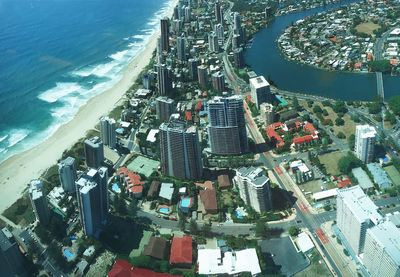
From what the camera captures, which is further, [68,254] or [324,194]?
[324,194]

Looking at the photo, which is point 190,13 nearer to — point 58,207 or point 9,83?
point 9,83

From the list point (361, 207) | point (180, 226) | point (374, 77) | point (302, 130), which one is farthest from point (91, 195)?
point (374, 77)

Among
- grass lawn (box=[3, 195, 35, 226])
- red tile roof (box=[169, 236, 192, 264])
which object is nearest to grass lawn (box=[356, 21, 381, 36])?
red tile roof (box=[169, 236, 192, 264])

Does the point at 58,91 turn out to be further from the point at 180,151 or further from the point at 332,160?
the point at 332,160

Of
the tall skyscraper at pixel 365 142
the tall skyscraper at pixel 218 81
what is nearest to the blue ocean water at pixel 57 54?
the tall skyscraper at pixel 218 81

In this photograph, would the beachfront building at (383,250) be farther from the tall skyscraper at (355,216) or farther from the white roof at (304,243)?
the white roof at (304,243)

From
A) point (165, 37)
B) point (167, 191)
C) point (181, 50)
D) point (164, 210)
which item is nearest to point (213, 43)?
point (181, 50)
